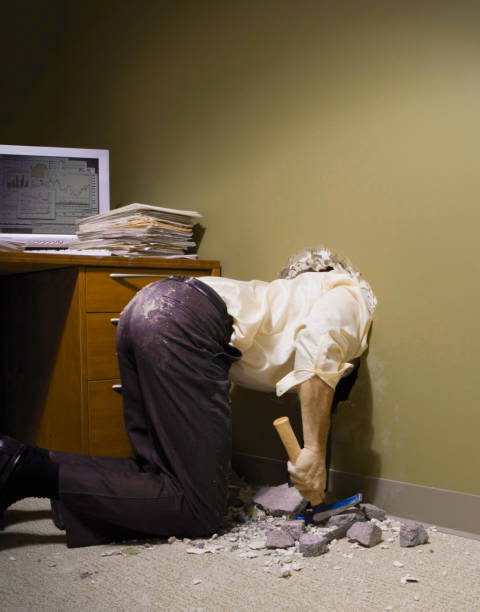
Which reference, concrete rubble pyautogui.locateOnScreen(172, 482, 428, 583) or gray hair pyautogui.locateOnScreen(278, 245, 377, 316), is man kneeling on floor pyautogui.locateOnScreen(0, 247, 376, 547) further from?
gray hair pyautogui.locateOnScreen(278, 245, 377, 316)

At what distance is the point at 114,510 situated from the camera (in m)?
1.52

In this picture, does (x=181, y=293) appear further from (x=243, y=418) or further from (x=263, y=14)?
(x=263, y=14)

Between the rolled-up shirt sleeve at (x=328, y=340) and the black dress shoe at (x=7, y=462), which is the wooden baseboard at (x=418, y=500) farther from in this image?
the black dress shoe at (x=7, y=462)

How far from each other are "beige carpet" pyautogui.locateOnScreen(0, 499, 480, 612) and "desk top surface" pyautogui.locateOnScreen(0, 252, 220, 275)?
2.59 feet

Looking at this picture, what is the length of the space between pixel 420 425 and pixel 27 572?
109cm

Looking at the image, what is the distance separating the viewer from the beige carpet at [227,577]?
4.16ft

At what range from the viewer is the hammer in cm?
158

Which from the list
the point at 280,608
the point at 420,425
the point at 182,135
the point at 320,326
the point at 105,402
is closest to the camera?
the point at 280,608

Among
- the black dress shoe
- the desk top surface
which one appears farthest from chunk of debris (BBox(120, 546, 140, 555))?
the desk top surface

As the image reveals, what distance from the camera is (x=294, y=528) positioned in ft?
5.34

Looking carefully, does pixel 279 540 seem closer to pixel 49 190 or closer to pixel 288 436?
pixel 288 436

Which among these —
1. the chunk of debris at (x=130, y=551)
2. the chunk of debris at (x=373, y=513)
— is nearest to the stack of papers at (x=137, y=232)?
the chunk of debris at (x=130, y=551)

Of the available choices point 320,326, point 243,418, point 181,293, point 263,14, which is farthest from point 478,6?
point 243,418

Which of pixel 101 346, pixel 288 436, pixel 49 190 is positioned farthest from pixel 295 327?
pixel 49 190
